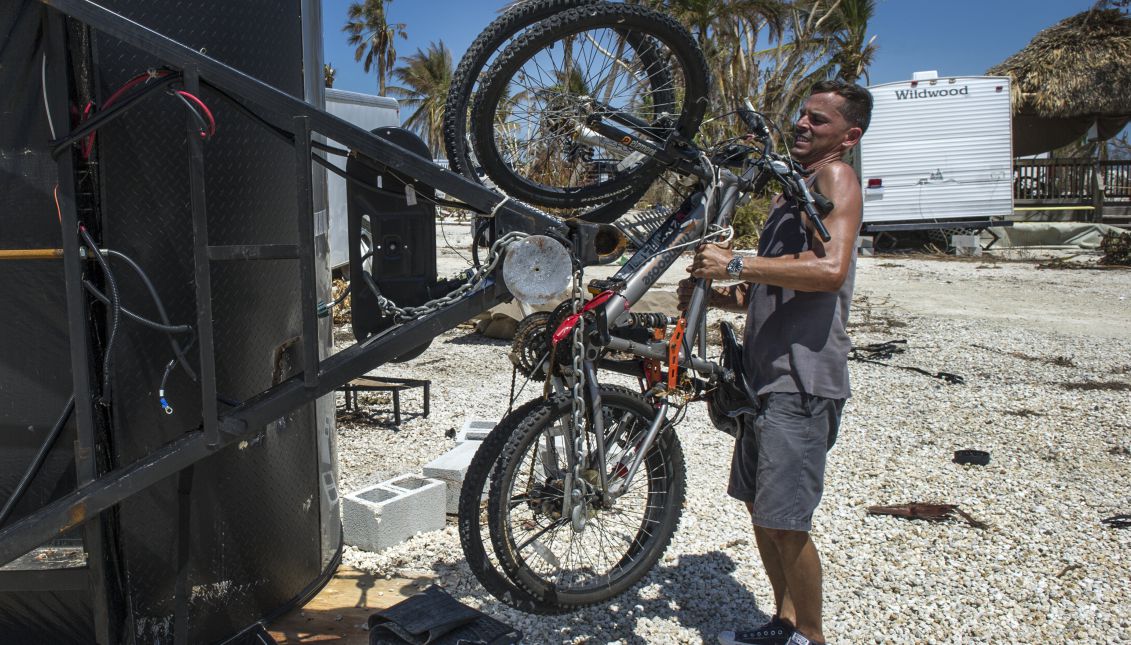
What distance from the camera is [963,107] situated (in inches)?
721

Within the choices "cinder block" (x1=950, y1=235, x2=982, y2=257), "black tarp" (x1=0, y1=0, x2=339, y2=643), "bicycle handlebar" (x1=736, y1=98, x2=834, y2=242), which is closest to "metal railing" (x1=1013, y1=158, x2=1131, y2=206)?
"cinder block" (x1=950, y1=235, x2=982, y2=257)

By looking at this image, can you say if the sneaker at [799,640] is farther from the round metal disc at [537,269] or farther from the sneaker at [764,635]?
the round metal disc at [537,269]

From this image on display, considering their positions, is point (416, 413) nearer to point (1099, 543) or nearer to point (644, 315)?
point (644, 315)

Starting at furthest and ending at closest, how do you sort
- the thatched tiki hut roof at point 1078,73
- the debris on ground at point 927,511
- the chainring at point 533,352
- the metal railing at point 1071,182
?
the metal railing at point 1071,182 → the thatched tiki hut roof at point 1078,73 → the debris on ground at point 927,511 → the chainring at point 533,352

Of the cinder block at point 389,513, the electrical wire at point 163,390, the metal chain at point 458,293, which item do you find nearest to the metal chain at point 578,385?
the metal chain at point 458,293

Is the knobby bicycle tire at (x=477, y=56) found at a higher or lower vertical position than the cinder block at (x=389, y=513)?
higher

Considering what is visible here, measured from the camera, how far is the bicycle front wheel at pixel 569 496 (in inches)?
118

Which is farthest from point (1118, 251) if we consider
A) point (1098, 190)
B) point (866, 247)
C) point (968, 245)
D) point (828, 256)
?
point (828, 256)

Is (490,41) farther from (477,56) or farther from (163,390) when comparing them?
(163,390)

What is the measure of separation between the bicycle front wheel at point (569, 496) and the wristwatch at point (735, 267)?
0.59 metres

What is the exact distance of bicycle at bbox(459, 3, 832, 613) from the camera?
305 cm

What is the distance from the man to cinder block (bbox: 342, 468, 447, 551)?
1.92 metres

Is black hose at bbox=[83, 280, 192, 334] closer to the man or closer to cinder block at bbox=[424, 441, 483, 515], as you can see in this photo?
the man

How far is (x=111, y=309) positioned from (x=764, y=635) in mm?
2641
